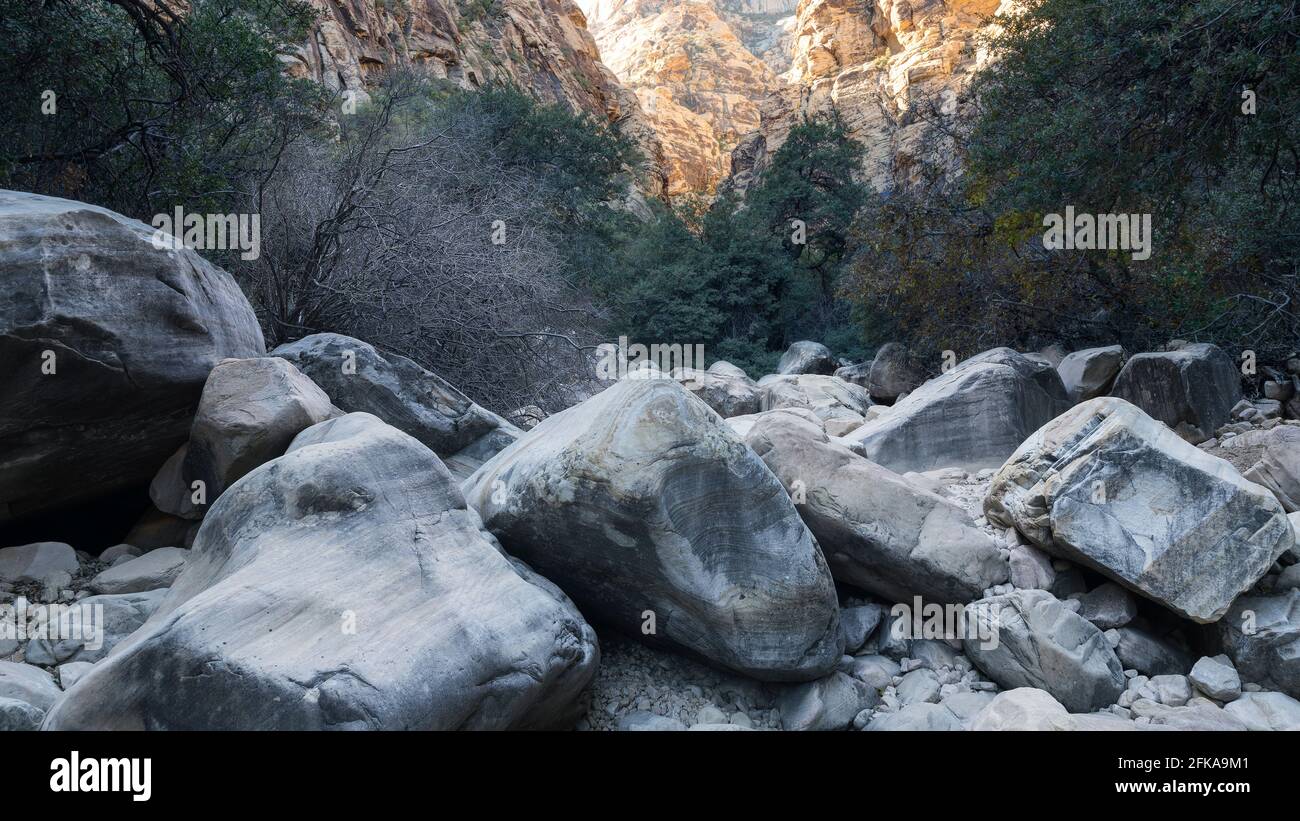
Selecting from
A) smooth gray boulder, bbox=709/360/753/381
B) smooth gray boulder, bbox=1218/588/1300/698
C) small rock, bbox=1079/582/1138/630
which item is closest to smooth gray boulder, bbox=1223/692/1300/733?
smooth gray boulder, bbox=1218/588/1300/698

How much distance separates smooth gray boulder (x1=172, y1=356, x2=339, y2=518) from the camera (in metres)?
4.98

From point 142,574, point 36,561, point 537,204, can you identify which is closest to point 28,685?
point 142,574

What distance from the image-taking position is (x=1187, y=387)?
9.01 m

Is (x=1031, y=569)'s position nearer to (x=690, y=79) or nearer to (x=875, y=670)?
(x=875, y=670)

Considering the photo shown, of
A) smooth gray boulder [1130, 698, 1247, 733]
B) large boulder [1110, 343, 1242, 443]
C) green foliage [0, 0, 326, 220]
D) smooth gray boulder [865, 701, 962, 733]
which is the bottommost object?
smooth gray boulder [865, 701, 962, 733]

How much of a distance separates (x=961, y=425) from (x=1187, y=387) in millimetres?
2555

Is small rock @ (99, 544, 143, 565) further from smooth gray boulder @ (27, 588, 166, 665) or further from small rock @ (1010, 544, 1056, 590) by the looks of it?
small rock @ (1010, 544, 1056, 590)

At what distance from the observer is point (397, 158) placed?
10531mm

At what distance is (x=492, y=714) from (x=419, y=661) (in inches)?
15.5

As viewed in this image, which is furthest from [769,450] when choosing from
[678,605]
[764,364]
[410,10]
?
[410,10]

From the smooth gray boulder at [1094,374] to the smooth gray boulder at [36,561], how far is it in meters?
9.39

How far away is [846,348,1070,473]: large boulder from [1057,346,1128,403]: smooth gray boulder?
1.25m

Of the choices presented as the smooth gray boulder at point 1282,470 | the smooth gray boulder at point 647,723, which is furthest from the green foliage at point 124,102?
the smooth gray boulder at point 1282,470

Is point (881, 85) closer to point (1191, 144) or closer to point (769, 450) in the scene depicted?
point (1191, 144)
